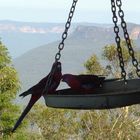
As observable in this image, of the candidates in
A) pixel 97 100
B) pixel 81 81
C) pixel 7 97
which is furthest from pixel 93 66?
pixel 97 100

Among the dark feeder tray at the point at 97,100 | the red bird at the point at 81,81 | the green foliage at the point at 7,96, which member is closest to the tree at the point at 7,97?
the green foliage at the point at 7,96

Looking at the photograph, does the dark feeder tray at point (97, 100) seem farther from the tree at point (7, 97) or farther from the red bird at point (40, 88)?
the tree at point (7, 97)

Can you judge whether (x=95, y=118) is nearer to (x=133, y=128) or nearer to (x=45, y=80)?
(x=133, y=128)

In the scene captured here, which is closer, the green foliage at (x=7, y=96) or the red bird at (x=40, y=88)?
the red bird at (x=40, y=88)

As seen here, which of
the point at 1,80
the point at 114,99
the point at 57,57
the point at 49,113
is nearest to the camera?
the point at 114,99

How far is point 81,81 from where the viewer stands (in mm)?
2340

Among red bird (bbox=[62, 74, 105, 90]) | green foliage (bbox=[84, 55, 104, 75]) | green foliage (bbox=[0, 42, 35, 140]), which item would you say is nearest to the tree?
green foliage (bbox=[0, 42, 35, 140])

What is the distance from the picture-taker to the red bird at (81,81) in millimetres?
2314

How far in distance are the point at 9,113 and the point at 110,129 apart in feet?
13.7

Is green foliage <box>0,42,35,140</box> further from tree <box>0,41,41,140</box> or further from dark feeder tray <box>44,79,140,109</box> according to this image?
dark feeder tray <box>44,79,140,109</box>

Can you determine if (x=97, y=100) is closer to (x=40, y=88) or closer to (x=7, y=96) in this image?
(x=40, y=88)

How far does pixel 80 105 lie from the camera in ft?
7.04

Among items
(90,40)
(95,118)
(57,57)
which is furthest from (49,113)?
(90,40)

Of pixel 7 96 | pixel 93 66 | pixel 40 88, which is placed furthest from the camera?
pixel 93 66
